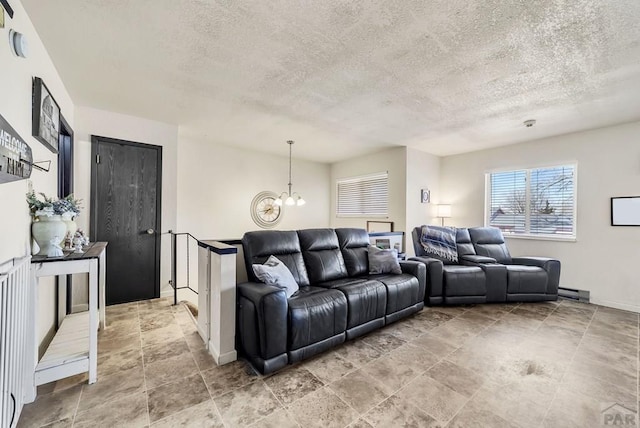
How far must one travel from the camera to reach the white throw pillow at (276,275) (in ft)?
7.63

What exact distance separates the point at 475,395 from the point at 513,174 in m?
4.16

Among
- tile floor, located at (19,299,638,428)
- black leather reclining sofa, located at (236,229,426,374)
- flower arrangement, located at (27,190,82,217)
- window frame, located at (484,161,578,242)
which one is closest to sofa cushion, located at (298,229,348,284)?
black leather reclining sofa, located at (236,229,426,374)

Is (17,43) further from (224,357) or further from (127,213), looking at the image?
(224,357)

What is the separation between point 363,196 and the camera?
19.6 feet

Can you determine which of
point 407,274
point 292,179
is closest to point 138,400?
point 407,274

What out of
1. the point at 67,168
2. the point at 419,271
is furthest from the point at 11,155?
the point at 419,271

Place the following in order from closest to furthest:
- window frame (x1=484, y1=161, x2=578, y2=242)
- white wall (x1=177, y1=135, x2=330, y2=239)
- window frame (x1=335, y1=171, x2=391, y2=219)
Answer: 1. window frame (x1=484, y1=161, x2=578, y2=242)
2. white wall (x1=177, y1=135, x2=330, y2=239)
3. window frame (x1=335, y1=171, x2=391, y2=219)

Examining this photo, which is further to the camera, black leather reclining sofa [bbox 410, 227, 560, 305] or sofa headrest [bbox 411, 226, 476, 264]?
sofa headrest [bbox 411, 226, 476, 264]

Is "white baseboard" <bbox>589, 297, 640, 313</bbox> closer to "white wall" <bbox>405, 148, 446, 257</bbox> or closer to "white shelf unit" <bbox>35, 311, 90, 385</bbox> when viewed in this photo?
"white wall" <bbox>405, 148, 446, 257</bbox>

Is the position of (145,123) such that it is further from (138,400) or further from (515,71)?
(515,71)

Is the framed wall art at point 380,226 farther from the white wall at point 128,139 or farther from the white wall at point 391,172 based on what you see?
the white wall at point 128,139

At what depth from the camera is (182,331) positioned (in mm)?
2785

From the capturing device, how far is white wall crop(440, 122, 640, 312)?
3590 millimetres

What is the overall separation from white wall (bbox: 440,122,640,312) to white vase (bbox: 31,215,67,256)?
19.5 ft
